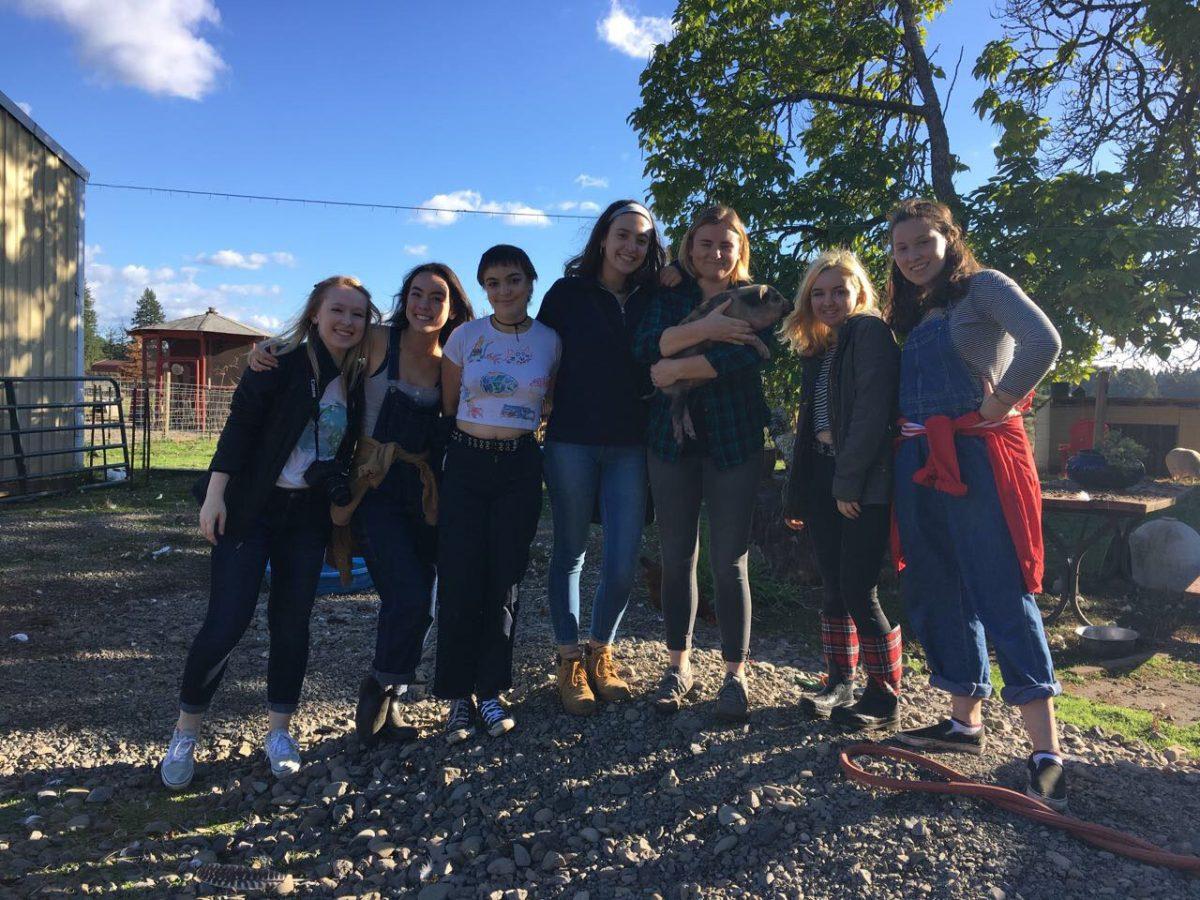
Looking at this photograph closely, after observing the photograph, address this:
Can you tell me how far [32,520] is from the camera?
7855 mm

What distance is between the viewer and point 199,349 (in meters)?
29.7

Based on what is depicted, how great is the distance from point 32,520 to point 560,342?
7353mm

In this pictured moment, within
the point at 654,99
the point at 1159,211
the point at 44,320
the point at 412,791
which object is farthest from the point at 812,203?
the point at 44,320

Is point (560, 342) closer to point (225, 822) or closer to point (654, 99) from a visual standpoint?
point (225, 822)

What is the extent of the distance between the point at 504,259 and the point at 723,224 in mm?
847

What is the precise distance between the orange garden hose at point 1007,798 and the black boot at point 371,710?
5.73ft

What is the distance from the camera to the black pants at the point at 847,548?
287cm

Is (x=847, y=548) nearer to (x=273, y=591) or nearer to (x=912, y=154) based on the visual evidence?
(x=273, y=591)

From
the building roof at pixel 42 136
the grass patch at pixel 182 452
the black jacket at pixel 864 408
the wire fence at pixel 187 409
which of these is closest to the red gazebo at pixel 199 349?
the wire fence at pixel 187 409

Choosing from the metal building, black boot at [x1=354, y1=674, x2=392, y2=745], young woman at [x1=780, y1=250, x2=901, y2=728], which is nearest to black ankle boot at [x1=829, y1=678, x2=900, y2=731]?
young woman at [x1=780, y1=250, x2=901, y2=728]

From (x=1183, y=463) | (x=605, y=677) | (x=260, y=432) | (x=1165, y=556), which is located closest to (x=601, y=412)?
(x=605, y=677)

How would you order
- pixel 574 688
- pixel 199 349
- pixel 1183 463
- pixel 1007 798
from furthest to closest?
pixel 199 349
pixel 1183 463
pixel 574 688
pixel 1007 798

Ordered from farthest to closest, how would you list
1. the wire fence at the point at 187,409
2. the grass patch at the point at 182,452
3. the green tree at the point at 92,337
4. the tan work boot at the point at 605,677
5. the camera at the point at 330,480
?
the green tree at the point at 92,337 → the wire fence at the point at 187,409 → the grass patch at the point at 182,452 → the tan work boot at the point at 605,677 → the camera at the point at 330,480

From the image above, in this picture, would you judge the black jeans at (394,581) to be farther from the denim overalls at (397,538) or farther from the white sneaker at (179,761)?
the white sneaker at (179,761)
